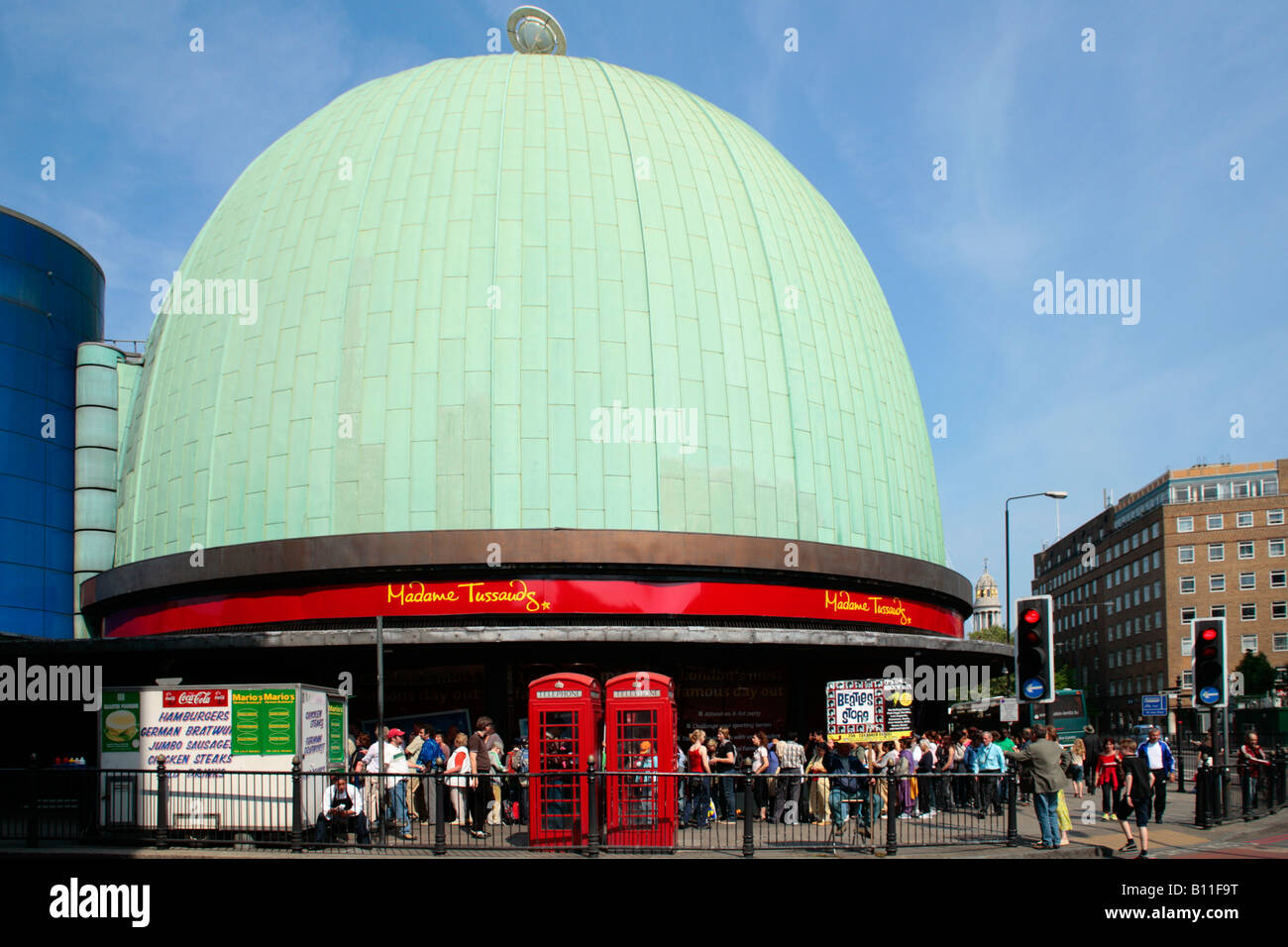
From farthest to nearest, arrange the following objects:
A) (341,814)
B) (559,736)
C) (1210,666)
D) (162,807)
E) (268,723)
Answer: (1210,666)
(268,723)
(559,736)
(341,814)
(162,807)

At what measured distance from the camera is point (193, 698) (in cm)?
1797

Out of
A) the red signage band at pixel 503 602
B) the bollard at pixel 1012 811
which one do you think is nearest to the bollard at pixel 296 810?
the red signage band at pixel 503 602

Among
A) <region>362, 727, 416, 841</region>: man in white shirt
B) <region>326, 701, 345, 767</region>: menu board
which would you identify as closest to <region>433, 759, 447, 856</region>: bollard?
<region>362, 727, 416, 841</region>: man in white shirt

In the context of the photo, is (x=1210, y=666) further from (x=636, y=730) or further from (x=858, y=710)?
(x=636, y=730)

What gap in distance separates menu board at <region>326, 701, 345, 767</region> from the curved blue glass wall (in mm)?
16429

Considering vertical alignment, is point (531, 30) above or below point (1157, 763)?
above

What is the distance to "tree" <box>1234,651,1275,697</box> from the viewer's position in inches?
3172

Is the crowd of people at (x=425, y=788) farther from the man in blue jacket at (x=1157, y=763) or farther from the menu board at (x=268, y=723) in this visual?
the man in blue jacket at (x=1157, y=763)

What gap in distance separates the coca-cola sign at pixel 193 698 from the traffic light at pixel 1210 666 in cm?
1702
